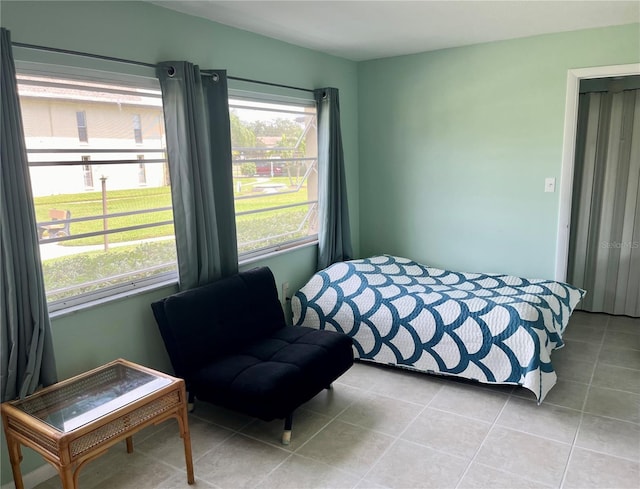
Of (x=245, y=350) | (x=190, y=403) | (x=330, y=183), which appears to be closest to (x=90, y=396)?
(x=190, y=403)

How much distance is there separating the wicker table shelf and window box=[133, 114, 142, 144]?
1.23 metres

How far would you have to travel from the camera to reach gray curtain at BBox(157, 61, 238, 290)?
2.75 m

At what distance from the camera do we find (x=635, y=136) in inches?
157

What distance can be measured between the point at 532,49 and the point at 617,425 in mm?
2669

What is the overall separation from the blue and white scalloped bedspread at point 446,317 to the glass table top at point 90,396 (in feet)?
5.12

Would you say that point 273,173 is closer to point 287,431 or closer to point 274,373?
point 274,373

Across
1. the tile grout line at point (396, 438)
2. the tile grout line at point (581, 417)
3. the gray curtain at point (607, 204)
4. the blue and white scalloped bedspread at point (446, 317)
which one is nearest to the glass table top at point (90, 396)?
the tile grout line at point (396, 438)

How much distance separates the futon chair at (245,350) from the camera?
247 cm

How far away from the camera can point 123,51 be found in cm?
255

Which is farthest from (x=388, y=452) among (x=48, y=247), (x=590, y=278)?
(x=590, y=278)

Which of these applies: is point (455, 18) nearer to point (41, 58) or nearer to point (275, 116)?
point (275, 116)

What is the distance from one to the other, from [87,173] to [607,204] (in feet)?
13.1

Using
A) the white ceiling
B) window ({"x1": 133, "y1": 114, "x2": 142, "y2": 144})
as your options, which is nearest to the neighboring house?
window ({"x1": 133, "y1": 114, "x2": 142, "y2": 144})

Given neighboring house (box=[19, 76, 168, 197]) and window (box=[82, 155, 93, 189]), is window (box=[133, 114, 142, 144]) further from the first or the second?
window (box=[82, 155, 93, 189])
